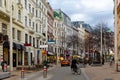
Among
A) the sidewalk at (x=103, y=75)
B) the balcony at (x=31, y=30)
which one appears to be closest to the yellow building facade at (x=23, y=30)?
the balcony at (x=31, y=30)

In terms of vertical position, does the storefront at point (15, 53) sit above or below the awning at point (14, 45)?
below

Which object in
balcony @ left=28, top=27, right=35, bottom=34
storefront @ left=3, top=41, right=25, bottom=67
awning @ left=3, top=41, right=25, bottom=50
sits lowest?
storefront @ left=3, top=41, right=25, bottom=67

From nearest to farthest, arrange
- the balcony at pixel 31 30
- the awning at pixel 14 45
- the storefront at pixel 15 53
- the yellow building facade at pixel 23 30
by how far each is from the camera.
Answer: the awning at pixel 14 45
the yellow building facade at pixel 23 30
the storefront at pixel 15 53
the balcony at pixel 31 30

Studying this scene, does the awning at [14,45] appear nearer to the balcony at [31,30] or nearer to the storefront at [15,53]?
the storefront at [15,53]

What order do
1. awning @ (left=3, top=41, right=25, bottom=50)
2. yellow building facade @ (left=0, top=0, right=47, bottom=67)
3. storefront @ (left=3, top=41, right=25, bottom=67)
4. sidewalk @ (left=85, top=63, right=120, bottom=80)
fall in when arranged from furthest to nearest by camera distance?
storefront @ (left=3, top=41, right=25, bottom=67) < yellow building facade @ (left=0, top=0, right=47, bottom=67) < awning @ (left=3, top=41, right=25, bottom=50) < sidewalk @ (left=85, top=63, right=120, bottom=80)

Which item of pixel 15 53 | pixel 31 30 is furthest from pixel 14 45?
pixel 31 30

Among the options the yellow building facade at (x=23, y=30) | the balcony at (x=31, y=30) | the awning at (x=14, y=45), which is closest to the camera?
the awning at (x=14, y=45)

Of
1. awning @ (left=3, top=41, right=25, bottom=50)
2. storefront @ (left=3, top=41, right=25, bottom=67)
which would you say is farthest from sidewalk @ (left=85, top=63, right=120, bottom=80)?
storefront @ (left=3, top=41, right=25, bottom=67)

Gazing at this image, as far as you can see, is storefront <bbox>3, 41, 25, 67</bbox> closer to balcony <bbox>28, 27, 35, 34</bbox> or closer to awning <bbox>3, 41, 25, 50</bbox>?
awning <bbox>3, 41, 25, 50</bbox>

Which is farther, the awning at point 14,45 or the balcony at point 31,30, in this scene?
the balcony at point 31,30

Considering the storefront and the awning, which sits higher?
the awning

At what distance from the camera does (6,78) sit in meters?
29.2

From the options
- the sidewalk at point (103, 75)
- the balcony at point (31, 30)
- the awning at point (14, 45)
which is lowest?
the sidewalk at point (103, 75)

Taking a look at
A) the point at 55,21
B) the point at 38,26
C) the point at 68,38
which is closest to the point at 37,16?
the point at 38,26
